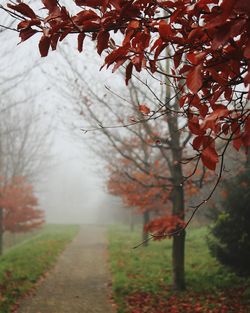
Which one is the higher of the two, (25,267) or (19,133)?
(19,133)

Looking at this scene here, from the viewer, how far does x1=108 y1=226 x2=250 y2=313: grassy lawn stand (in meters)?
7.32

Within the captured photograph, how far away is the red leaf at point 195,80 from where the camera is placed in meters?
1.60

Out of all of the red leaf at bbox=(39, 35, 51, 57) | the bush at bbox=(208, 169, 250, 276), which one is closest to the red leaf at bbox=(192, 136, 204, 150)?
the red leaf at bbox=(39, 35, 51, 57)

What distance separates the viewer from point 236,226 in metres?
9.75

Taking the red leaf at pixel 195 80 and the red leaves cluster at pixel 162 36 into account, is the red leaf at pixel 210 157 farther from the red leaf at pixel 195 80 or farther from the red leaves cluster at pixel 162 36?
the red leaf at pixel 195 80

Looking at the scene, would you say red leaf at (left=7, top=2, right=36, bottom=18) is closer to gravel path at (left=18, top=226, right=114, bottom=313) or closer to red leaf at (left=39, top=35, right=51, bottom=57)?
red leaf at (left=39, top=35, right=51, bottom=57)

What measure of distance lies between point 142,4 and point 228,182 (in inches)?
360

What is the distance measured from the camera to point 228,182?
10766mm

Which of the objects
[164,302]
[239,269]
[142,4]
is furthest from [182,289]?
[142,4]

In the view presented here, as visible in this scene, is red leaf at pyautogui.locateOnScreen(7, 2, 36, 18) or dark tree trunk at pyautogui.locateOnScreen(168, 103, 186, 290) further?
dark tree trunk at pyautogui.locateOnScreen(168, 103, 186, 290)

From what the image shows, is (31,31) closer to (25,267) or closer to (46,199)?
(25,267)

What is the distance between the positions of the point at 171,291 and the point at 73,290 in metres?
2.36

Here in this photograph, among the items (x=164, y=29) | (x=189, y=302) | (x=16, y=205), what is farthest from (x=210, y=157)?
(x=16, y=205)

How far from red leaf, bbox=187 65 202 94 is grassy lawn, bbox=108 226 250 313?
6.29m
